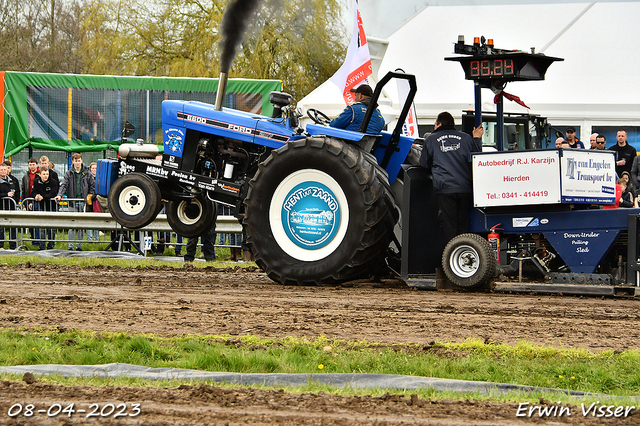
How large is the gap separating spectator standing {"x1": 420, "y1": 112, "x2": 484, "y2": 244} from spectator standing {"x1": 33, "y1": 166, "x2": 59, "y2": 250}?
9.05m

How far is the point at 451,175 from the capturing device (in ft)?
30.2

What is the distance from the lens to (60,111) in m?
18.1

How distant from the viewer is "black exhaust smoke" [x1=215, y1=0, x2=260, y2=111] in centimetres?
1010

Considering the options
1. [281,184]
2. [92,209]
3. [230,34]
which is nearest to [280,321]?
[281,184]

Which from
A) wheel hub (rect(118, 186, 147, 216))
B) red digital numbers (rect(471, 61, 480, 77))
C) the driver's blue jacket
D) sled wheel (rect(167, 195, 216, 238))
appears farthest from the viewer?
sled wheel (rect(167, 195, 216, 238))

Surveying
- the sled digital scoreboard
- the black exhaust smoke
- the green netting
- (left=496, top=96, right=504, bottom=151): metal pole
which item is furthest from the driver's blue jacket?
the green netting

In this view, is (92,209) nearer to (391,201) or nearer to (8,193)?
(8,193)

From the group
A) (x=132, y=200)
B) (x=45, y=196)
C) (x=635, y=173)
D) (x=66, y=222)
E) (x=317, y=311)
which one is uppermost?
(x=635, y=173)

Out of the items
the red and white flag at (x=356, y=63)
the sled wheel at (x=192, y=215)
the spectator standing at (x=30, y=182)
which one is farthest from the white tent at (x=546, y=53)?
the sled wheel at (x=192, y=215)

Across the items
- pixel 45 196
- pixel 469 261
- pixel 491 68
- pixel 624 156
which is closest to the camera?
pixel 469 261

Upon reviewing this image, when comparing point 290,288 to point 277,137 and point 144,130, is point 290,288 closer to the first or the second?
point 277,137

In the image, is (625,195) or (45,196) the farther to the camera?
(45,196)

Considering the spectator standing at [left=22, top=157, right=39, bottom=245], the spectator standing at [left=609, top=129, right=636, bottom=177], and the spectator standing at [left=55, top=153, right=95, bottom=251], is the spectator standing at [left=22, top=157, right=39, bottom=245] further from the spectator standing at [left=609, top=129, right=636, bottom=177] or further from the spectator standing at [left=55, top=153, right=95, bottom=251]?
the spectator standing at [left=609, top=129, right=636, bottom=177]

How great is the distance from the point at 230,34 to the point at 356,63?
213 inches
